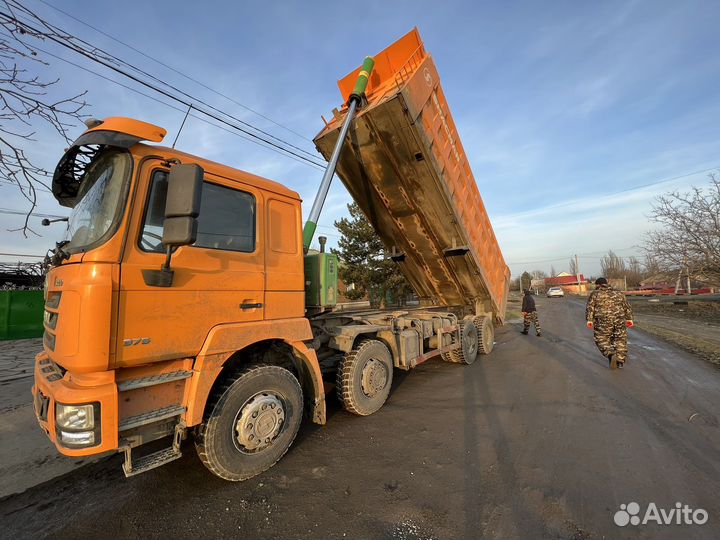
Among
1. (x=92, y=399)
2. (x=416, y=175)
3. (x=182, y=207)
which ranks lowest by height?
(x=92, y=399)

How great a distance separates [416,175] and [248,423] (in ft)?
14.0

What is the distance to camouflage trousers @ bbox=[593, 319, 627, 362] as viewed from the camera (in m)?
6.26

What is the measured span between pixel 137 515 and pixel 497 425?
141 inches

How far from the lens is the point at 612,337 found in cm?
657

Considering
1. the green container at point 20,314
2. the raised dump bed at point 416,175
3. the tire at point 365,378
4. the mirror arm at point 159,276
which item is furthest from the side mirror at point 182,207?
the green container at point 20,314

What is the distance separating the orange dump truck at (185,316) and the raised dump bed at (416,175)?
237 millimetres

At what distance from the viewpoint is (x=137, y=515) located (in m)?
2.49

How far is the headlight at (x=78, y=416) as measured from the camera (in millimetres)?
2084

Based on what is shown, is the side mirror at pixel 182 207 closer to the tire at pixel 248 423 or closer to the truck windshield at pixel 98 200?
the truck windshield at pixel 98 200

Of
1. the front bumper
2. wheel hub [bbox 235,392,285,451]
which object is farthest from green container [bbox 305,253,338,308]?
the front bumper

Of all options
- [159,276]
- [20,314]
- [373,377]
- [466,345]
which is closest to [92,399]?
[159,276]

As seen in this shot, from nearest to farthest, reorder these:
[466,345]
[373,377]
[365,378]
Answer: [365,378], [373,377], [466,345]

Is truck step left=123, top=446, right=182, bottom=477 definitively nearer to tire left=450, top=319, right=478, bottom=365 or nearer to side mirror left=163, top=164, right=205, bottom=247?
side mirror left=163, top=164, right=205, bottom=247

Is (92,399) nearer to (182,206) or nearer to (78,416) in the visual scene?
(78,416)
